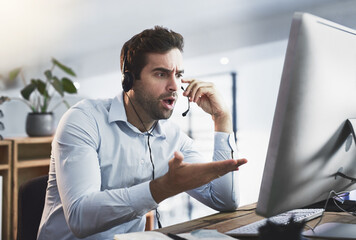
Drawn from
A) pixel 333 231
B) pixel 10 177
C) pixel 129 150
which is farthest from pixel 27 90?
pixel 333 231

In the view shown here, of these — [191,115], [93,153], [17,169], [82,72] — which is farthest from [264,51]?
[93,153]

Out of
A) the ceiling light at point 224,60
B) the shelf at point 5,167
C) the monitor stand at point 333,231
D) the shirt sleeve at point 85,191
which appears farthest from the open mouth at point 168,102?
the ceiling light at point 224,60

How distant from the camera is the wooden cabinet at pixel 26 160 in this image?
2.62m

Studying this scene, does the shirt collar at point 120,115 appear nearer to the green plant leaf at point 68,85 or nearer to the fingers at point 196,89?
the fingers at point 196,89

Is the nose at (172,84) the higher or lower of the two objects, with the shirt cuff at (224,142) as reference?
higher

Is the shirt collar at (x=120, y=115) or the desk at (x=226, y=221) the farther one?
the shirt collar at (x=120, y=115)

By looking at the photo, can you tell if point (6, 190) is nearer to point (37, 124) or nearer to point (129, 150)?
point (37, 124)

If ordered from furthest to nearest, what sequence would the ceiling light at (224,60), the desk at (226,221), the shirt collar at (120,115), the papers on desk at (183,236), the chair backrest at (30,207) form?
1. the ceiling light at (224,60)
2. the shirt collar at (120,115)
3. the chair backrest at (30,207)
4. the desk at (226,221)
5. the papers on desk at (183,236)

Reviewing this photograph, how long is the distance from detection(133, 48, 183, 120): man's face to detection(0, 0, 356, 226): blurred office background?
8.61 feet

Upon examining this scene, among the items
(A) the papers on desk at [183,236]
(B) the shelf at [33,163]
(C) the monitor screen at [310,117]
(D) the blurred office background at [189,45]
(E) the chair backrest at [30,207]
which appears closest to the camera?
(C) the monitor screen at [310,117]

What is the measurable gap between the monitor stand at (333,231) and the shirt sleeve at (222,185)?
36cm

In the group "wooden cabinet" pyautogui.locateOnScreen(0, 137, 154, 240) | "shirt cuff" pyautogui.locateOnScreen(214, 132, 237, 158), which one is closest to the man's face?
"shirt cuff" pyautogui.locateOnScreen(214, 132, 237, 158)

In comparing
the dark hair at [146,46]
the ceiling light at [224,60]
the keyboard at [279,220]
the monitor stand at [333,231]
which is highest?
the ceiling light at [224,60]

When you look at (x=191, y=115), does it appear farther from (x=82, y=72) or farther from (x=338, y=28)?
(x=338, y=28)
